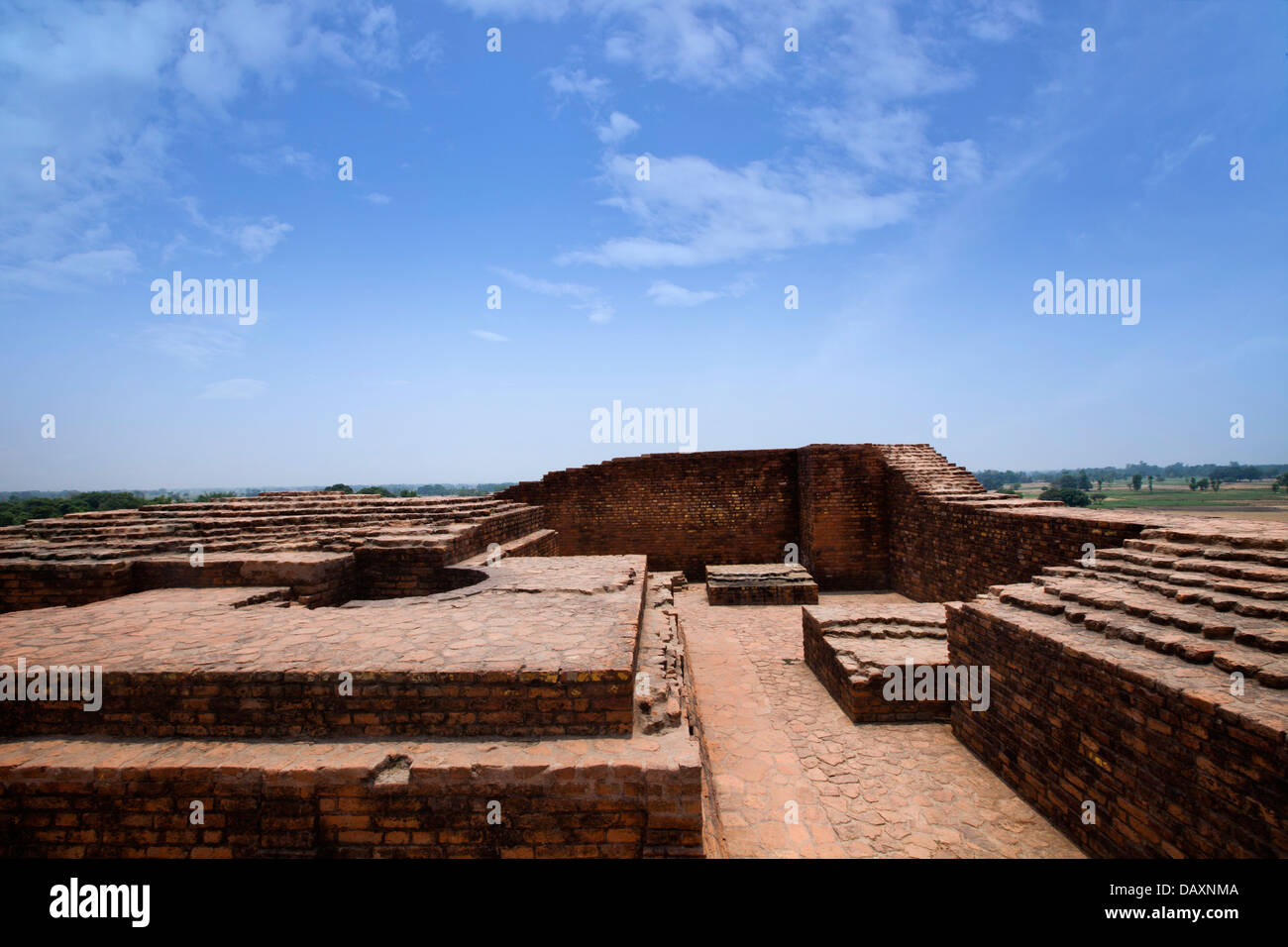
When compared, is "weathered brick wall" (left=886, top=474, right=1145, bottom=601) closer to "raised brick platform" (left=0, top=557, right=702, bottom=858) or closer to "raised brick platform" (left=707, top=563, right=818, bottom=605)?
"raised brick platform" (left=707, top=563, right=818, bottom=605)

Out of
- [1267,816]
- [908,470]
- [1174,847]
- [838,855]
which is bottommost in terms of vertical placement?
[838,855]

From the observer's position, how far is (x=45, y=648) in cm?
356

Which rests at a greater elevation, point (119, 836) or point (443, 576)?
point (443, 576)

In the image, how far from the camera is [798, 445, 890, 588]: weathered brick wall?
10.9 m

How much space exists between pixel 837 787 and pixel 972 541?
204 inches

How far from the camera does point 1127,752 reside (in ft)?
10.2

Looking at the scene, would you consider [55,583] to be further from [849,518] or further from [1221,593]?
[849,518]

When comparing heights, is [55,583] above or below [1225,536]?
below

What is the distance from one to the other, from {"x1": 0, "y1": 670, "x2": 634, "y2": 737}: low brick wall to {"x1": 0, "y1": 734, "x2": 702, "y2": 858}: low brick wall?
0.24 meters

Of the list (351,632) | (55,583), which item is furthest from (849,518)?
(55,583)

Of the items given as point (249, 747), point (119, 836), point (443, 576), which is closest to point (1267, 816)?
point (249, 747)

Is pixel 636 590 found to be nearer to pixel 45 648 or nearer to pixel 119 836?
pixel 119 836
